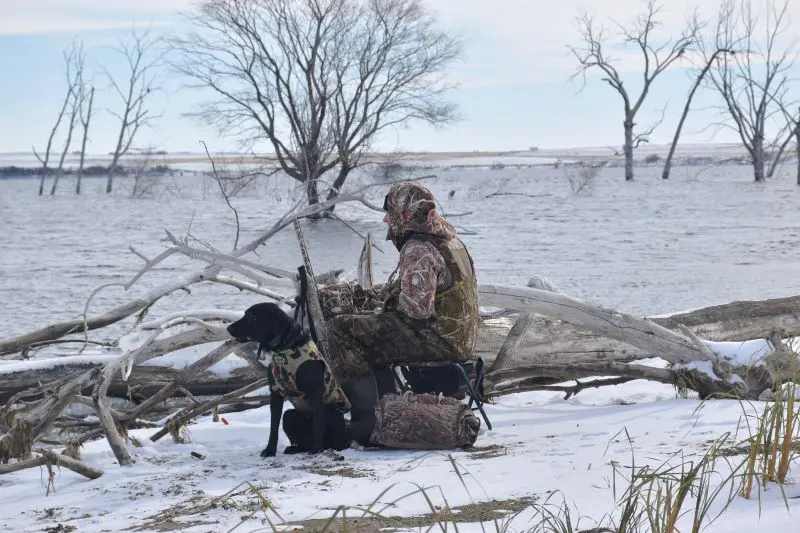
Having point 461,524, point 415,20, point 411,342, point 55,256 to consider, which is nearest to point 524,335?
point 411,342

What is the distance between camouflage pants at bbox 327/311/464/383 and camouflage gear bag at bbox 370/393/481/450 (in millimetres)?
248

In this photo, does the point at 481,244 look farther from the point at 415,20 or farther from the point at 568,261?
the point at 415,20

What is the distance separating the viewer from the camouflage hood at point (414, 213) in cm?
539

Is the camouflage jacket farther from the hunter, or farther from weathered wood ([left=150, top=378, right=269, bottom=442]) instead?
weathered wood ([left=150, top=378, right=269, bottom=442])

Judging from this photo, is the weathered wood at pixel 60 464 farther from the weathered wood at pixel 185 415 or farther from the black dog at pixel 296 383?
the black dog at pixel 296 383

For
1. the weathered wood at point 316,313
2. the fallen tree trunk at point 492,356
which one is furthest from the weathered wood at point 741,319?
the weathered wood at point 316,313

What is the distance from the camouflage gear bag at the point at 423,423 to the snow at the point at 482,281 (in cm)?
12

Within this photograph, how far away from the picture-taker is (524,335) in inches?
272

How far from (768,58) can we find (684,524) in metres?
40.5

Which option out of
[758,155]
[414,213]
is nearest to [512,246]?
[414,213]

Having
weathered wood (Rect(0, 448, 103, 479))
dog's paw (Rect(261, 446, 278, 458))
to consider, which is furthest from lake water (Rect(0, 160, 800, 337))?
weathered wood (Rect(0, 448, 103, 479))

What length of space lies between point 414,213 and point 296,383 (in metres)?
1.14

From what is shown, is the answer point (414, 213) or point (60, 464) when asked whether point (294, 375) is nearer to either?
Answer: point (414, 213)

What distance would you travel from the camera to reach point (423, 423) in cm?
538
